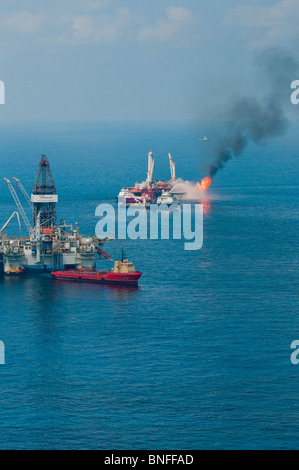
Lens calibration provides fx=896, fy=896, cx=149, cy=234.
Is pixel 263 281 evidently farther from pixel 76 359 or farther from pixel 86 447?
pixel 86 447

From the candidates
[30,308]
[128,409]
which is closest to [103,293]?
[30,308]

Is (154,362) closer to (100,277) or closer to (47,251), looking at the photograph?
(100,277)

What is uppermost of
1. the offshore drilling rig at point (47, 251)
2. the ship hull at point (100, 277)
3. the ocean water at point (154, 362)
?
the offshore drilling rig at point (47, 251)
